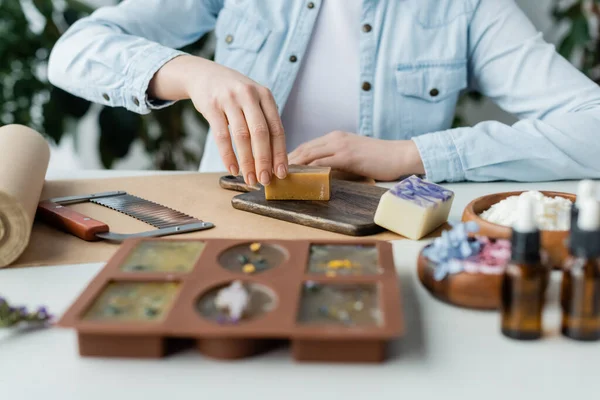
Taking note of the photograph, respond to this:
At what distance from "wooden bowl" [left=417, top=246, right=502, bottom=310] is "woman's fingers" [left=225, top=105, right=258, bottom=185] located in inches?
16.3

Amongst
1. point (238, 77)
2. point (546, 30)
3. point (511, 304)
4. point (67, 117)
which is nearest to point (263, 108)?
point (238, 77)

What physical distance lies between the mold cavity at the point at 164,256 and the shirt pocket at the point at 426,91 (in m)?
0.87

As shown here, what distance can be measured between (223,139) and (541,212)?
1.67ft

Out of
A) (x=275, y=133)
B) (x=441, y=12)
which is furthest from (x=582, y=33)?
(x=275, y=133)

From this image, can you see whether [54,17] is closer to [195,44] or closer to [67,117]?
[67,117]

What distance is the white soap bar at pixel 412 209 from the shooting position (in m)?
0.90

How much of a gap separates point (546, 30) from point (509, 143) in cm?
121

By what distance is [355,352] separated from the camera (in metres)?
0.59

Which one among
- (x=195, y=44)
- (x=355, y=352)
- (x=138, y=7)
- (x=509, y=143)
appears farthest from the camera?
(x=195, y=44)

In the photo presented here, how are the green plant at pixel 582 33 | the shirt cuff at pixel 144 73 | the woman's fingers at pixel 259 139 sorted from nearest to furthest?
1. the woman's fingers at pixel 259 139
2. the shirt cuff at pixel 144 73
3. the green plant at pixel 582 33

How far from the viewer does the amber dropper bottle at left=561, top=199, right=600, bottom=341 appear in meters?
0.58

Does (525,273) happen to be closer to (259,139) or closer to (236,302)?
(236,302)

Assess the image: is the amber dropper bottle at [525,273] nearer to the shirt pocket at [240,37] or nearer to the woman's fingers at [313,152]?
the woman's fingers at [313,152]

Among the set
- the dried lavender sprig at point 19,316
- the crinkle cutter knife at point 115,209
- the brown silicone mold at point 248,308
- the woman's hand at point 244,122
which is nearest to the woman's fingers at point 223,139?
the woman's hand at point 244,122
